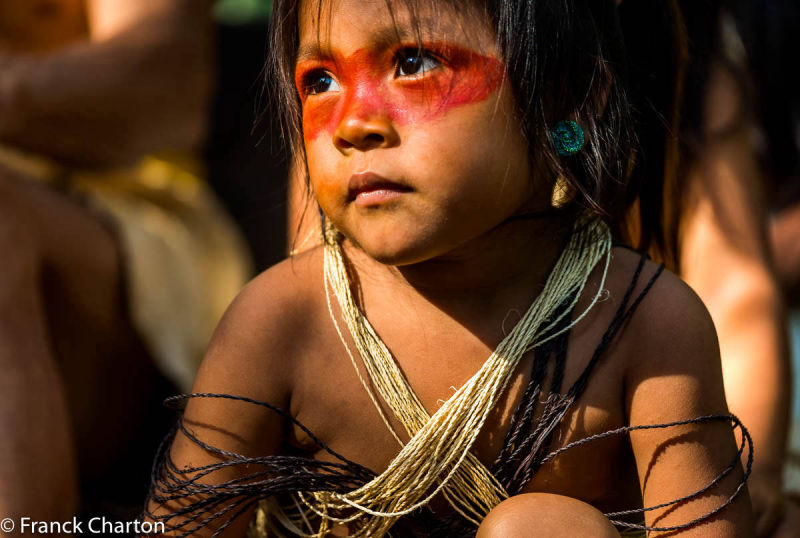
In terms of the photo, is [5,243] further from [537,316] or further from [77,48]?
[537,316]

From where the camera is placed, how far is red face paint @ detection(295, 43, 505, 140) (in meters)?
1.17

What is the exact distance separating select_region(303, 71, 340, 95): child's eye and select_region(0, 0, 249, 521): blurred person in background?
722 millimetres

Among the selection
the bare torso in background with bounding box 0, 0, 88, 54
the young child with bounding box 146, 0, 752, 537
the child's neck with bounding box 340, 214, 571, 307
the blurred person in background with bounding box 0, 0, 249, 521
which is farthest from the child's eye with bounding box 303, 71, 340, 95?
the bare torso in background with bounding box 0, 0, 88, 54

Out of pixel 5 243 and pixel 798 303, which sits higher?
pixel 5 243

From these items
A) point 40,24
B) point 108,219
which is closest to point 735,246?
point 108,219

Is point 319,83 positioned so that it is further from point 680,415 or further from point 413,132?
point 680,415

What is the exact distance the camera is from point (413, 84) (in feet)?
3.89

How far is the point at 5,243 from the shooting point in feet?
5.63

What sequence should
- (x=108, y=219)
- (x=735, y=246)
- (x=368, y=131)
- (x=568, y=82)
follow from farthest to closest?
(x=735, y=246) < (x=108, y=219) < (x=568, y=82) < (x=368, y=131)

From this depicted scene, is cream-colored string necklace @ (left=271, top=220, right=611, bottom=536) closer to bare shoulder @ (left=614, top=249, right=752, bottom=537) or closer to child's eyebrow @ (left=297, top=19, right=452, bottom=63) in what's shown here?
bare shoulder @ (left=614, top=249, right=752, bottom=537)

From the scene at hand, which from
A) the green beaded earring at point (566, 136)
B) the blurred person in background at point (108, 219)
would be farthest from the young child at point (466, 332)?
the blurred person in background at point (108, 219)

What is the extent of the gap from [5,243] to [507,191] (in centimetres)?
98

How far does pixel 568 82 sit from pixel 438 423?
1.58ft

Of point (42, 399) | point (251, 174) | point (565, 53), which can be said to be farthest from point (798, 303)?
point (42, 399)
